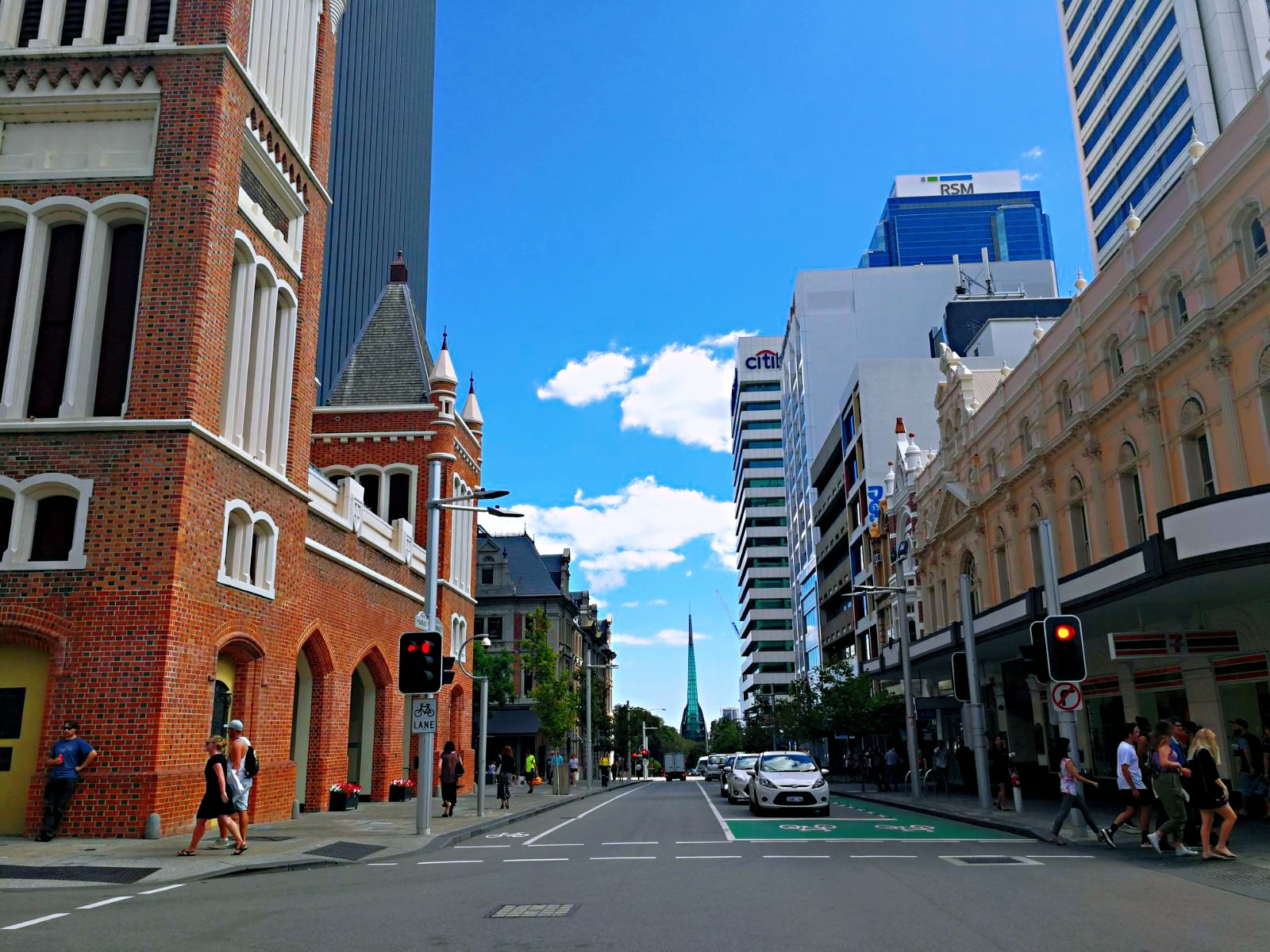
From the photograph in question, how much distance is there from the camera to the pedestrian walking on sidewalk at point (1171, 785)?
12617mm

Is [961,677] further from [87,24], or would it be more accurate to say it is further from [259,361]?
[87,24]

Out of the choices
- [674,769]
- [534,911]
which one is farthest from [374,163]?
[534,911]

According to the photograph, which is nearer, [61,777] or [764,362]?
[61,777]

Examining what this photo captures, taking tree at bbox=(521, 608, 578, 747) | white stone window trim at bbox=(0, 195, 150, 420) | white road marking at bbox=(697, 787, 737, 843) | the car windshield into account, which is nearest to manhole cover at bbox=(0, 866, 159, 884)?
white stone window trim at bbox=(0, 195, 150, 420)

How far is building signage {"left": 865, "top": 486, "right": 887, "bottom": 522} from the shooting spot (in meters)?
55.9

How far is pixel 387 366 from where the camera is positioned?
3625cm

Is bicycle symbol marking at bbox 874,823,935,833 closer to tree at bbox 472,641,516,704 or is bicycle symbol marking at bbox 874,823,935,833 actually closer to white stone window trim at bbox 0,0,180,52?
white stone window trim at bbox 0,0,180,52

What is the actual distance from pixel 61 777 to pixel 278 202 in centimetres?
1225

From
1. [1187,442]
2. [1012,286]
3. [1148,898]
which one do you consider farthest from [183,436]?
[1012,286]

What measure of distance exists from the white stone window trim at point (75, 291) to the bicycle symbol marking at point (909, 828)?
15.5 metres

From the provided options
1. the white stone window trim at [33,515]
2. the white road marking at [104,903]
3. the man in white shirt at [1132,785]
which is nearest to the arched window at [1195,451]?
the man in white shirt at [1132,785]

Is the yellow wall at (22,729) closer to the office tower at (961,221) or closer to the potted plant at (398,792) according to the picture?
the potted plant at (398,792)

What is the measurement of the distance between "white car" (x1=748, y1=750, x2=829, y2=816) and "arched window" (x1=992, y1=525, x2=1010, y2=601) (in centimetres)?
1227

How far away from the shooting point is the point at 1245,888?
10.3 m
